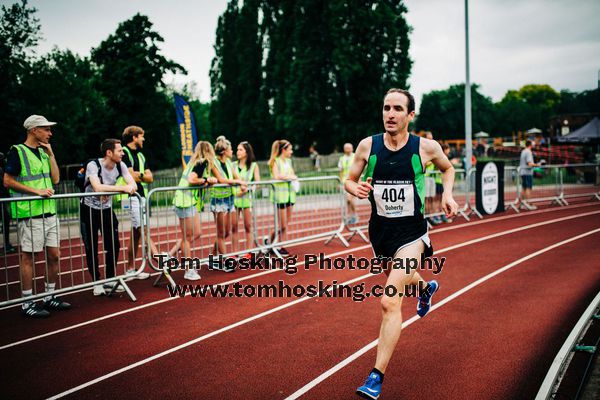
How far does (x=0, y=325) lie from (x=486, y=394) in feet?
17.2

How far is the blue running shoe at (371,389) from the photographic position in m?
3.35

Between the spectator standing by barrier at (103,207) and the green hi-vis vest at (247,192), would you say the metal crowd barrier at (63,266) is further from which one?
the green hi-vis vest at (247,192)

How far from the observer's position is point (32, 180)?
6.05 m

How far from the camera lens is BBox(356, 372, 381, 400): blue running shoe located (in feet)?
11.0

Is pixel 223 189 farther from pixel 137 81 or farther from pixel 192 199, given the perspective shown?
pixel 137 81

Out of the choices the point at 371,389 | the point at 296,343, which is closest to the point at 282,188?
the point at 296,343

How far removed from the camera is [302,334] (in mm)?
5133

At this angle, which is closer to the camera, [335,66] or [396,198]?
[396,198]

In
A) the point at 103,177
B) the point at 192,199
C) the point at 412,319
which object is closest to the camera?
the point at 412,319

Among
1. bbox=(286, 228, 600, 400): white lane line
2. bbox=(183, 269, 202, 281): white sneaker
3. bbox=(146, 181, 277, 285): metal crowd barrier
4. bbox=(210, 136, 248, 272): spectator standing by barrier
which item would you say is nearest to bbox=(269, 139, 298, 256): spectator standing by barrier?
bbox=(146, 181, 277, 285): metal crowd barrier

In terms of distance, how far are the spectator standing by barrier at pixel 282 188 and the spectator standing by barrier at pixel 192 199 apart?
171 cm

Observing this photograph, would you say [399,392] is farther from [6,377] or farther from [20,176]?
[20,176]

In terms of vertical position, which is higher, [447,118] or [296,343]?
[447,118]

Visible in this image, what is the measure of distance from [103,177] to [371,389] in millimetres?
5047
